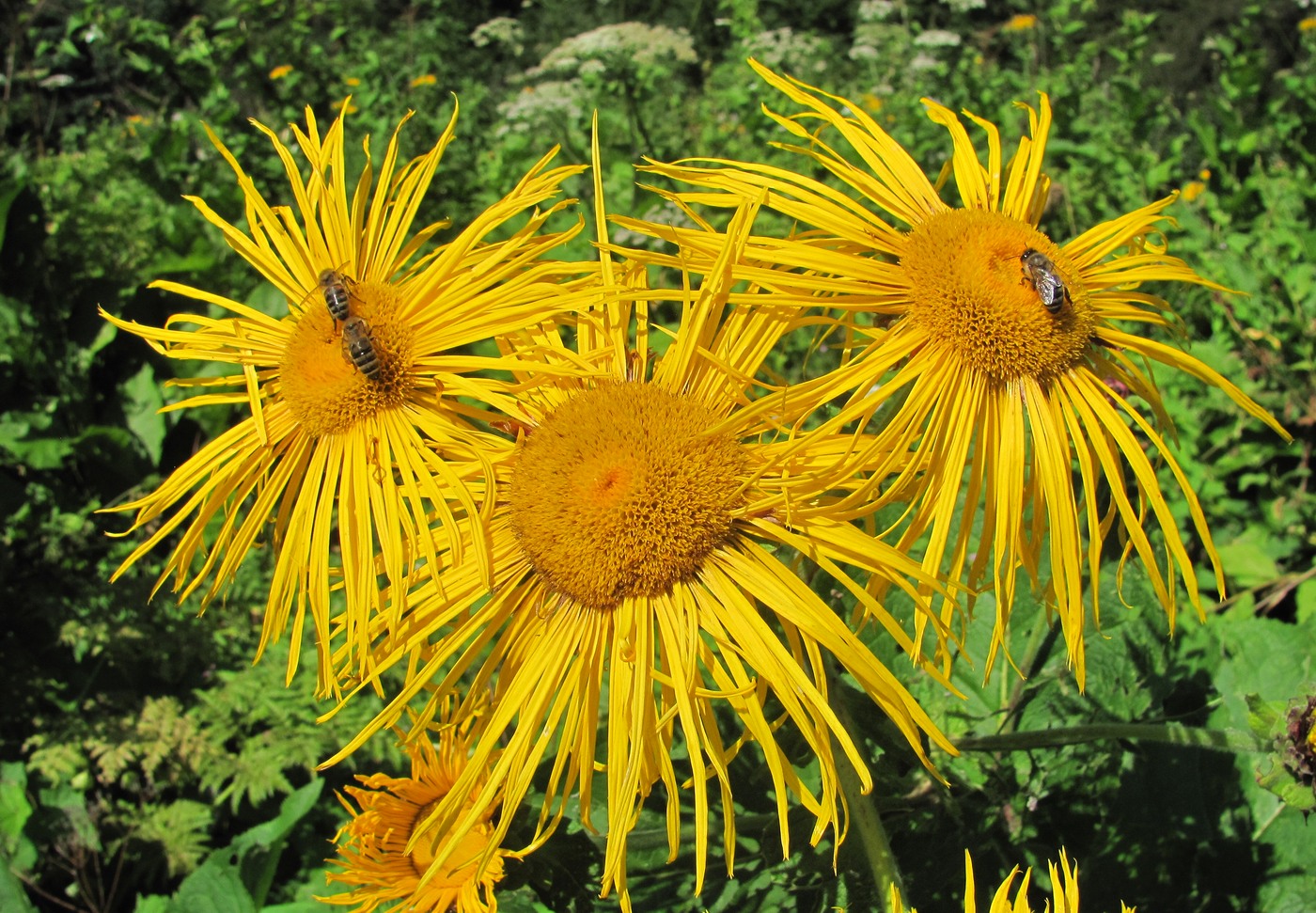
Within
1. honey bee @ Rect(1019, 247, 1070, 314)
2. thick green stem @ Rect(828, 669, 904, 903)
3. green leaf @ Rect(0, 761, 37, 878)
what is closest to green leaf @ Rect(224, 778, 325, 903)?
green leaf @ Rect(0, 761, 37, 878)

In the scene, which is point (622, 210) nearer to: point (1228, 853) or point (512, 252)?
point (512, 252)

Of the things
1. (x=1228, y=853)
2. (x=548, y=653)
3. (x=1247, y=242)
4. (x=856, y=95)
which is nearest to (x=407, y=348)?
(x=548, y=653)

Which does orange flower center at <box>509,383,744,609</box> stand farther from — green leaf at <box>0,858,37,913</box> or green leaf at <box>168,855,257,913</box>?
green leaf at <box>0,858,37,913</box>

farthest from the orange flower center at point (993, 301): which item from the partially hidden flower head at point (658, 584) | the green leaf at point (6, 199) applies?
the green leaf at point (6, 199)

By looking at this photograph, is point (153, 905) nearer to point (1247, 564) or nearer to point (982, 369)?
point (982, 369)

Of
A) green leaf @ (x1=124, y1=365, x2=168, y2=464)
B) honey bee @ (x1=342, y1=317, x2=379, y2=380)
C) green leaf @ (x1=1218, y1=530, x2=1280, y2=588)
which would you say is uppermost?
green leaf @ (x1=124, y1=365, x2=168, y2=464)

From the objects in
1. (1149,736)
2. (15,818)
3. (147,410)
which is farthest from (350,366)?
(147,410)
